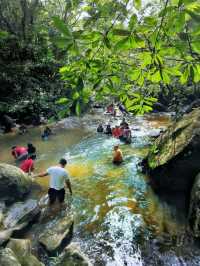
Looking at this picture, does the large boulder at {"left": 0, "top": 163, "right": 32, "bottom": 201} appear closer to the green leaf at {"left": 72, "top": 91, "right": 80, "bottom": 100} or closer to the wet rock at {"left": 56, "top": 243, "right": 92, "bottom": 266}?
the wet rock at {"left": 56, "top": 243, "right": 92, "bottom": 266}

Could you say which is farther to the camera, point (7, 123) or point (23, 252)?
point (7, 123)

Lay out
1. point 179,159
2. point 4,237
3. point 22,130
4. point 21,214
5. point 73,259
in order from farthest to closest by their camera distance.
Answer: point 22,130
point 179,159
point 21,214
point 4,237
point 73,259

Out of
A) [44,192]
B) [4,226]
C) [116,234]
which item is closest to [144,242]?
[116,234]

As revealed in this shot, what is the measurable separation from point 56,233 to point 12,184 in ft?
12.4

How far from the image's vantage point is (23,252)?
23.1ft

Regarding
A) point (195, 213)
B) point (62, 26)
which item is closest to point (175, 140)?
point (195, 213)

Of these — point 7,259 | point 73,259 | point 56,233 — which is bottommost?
point 56,233

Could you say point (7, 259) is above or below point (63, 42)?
below

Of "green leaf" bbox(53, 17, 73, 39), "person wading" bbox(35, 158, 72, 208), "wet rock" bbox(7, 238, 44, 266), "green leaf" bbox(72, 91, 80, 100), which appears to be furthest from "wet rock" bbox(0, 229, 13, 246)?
"green leaf" bbox(53, 17, 73, 39)

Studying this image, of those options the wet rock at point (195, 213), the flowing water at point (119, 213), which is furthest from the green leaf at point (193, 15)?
the wet rock at point (195, 213)

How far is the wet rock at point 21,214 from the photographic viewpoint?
29.8 ft

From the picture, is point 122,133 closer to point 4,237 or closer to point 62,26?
point 4,237

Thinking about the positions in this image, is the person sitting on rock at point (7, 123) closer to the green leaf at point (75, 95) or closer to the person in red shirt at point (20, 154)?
the person in red shirt at point (20, 154)

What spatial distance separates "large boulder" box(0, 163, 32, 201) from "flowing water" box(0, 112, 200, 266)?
664 mm
